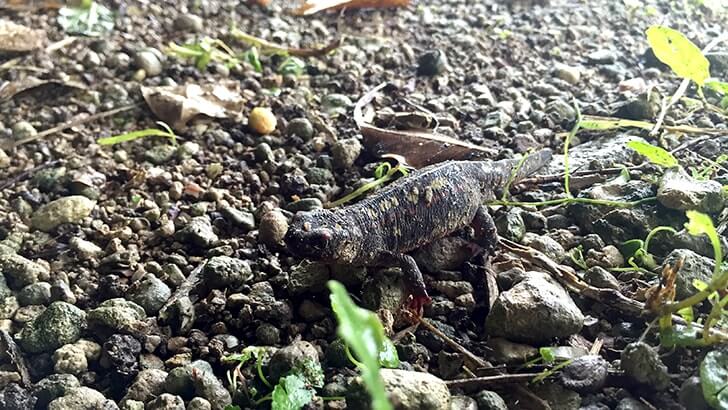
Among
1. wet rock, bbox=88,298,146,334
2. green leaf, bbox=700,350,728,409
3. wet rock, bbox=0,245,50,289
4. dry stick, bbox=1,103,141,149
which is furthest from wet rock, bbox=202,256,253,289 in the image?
green leaf, bbox=700,350,728,409

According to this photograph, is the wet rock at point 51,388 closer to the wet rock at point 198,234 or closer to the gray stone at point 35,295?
the gray stone at point 35,295

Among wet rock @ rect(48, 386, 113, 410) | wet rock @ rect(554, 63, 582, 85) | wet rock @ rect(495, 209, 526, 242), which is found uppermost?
wet rock @ rect(554, 63, 582, 85)

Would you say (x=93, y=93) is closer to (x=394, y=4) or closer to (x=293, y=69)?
(x=293, y=69)

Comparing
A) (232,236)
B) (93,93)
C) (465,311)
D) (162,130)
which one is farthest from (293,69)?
(465,311)

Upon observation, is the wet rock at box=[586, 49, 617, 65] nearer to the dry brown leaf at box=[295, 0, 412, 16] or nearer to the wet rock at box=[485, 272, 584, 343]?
the dry brown leaf at box=[295, 0, 412, 16]

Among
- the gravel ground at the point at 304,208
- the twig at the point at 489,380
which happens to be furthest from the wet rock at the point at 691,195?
the twig at the point at 489,380

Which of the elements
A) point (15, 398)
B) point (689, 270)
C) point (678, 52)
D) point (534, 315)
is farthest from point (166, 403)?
point (678, 52)

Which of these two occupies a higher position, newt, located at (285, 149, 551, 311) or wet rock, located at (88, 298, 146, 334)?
newt, located at (285, 149, 551, 311)
